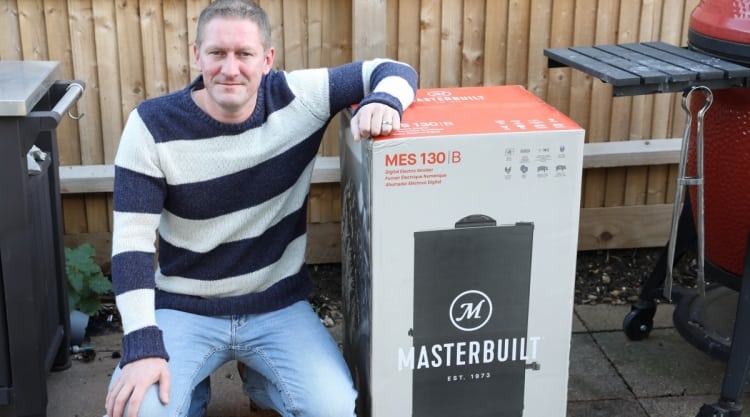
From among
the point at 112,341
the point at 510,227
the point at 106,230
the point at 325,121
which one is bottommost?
the point at 112,341

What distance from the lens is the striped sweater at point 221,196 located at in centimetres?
265

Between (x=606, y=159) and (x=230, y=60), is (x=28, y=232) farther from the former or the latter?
(x=606, y=159)

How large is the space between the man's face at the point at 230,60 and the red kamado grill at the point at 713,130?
0.98 m

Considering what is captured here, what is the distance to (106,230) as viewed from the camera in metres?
4.25

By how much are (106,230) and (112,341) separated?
21.1 inches

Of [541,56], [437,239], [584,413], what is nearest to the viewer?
[437,239]

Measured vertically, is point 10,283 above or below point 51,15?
below

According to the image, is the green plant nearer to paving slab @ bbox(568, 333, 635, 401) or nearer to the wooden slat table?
paving slab @ bbox(568, 333, 635, 401)

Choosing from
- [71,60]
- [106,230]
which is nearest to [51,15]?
[71,60]

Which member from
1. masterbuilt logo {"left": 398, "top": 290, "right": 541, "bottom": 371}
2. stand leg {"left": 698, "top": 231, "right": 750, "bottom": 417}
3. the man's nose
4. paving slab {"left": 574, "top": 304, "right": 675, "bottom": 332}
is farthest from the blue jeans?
paving slab {"left": 574, "top": 304, "right": 675, "bottom": 332}

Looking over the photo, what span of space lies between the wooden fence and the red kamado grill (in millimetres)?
923

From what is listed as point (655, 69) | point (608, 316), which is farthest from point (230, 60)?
point (608, 316)

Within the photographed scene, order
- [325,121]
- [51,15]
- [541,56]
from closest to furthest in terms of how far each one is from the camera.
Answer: [325,121]
[51,15]
[541,56]

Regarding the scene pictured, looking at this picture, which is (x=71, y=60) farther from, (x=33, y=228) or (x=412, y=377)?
(x=412, y=377)
